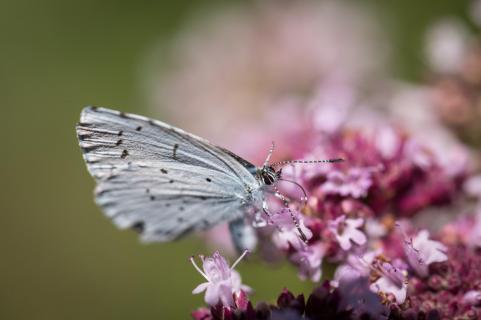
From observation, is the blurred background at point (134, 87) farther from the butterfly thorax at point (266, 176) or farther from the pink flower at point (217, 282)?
the pink flower at point (217, 282)

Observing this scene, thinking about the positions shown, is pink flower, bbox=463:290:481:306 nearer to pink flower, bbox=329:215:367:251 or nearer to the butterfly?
pink flower, bbox=329:215:367:251

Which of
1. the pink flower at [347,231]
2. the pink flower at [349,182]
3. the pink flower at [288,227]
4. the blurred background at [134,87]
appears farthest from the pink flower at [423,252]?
the blurred background at [134,87]

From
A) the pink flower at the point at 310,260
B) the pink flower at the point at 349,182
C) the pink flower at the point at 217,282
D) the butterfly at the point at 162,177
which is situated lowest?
the pink flower at the point at 310,260

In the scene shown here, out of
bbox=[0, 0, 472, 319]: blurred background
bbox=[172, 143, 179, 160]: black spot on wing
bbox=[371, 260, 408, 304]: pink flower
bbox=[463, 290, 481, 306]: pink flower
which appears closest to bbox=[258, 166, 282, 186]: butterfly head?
bbox=[172, 143, 179, 160]: black spot on wing

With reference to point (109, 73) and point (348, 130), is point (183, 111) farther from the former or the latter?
point (348, 130)

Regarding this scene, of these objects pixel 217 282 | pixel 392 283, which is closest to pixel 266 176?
pixel 217 282

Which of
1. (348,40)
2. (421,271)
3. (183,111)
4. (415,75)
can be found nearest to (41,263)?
(183,111)
